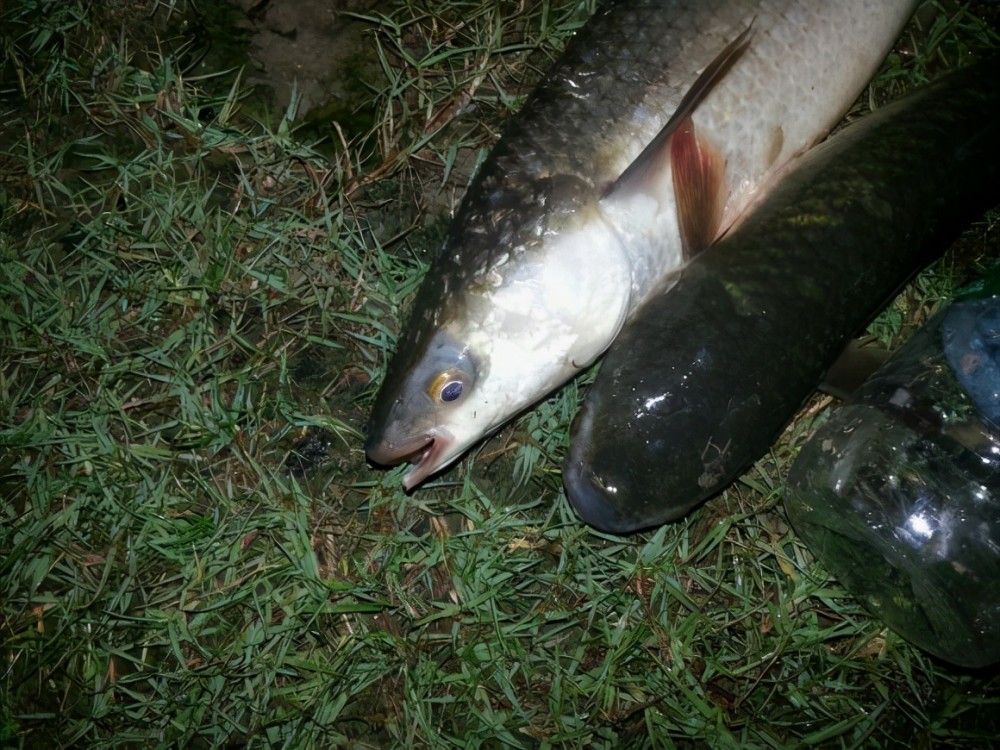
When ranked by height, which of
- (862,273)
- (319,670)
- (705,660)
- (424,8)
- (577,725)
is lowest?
(319,670)

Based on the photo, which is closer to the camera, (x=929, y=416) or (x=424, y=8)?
(x=929, y=416)

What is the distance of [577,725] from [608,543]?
2.47 ft

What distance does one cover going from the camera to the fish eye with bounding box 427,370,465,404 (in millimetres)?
2666

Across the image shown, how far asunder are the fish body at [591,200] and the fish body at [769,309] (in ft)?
0.58

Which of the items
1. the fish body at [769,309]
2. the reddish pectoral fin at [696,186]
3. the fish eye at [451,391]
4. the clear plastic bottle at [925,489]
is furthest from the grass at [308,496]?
the reddish pectoral fin at [696,186]

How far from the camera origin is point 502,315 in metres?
2.64

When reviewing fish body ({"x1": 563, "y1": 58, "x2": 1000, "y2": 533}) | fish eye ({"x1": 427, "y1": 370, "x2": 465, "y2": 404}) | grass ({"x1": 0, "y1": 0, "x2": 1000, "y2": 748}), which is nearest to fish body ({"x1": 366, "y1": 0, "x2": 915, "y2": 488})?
fish eye ({"x1": 427, "y1": 370, "x2": 465, "y2": 404})

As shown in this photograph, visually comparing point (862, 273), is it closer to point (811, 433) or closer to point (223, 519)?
point (811, 433)

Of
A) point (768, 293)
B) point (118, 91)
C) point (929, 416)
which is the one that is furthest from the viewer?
point (118, 91)

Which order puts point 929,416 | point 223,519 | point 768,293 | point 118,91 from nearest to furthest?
point 768,293 < point 929,416 < point 223,519 < point 118,91

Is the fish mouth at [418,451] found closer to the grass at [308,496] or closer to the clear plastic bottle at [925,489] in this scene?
the grass at [308,496]

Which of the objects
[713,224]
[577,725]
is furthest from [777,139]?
[577,725]

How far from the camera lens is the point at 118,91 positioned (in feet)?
11.3

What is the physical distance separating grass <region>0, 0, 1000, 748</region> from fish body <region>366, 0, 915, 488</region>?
0.57 metres
